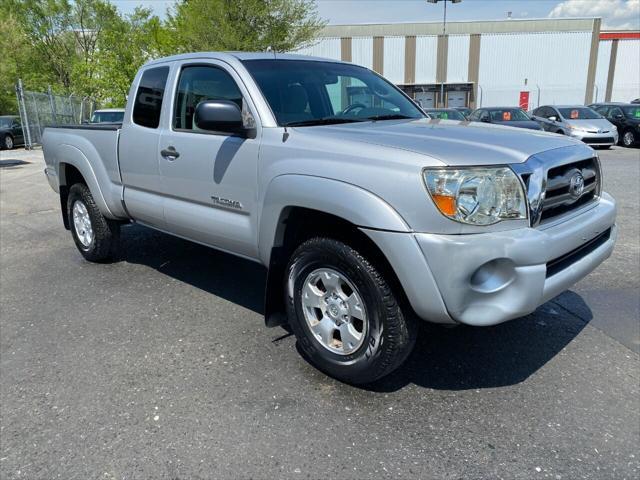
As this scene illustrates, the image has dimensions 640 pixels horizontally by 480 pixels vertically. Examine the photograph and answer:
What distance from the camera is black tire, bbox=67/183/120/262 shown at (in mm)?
5266

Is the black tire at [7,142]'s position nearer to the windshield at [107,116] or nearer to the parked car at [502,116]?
the windshield at [107,116]

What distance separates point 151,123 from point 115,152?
60 cm

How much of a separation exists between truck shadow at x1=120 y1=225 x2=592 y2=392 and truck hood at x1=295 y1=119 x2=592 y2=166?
51.7 inches

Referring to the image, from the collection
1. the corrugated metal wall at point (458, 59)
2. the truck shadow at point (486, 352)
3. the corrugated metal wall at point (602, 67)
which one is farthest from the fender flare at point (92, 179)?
the corrugated metal wall at point (602, 67)

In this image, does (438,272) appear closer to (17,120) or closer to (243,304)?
(243,304)

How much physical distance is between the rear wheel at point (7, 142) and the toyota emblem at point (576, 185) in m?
24.9

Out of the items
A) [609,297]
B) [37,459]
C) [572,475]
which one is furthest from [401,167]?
[609,297]

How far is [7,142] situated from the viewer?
23.0m

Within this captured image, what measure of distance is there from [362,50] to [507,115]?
31008 millimetres

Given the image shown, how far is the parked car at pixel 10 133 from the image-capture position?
900 inches

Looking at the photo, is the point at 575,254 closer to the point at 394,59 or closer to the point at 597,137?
the point at 597,137

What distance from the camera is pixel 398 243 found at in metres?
2.63

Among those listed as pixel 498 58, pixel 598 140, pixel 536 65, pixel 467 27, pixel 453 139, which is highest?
pixel 467 27

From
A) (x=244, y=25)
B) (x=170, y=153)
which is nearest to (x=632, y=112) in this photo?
(x=244, y=25)
